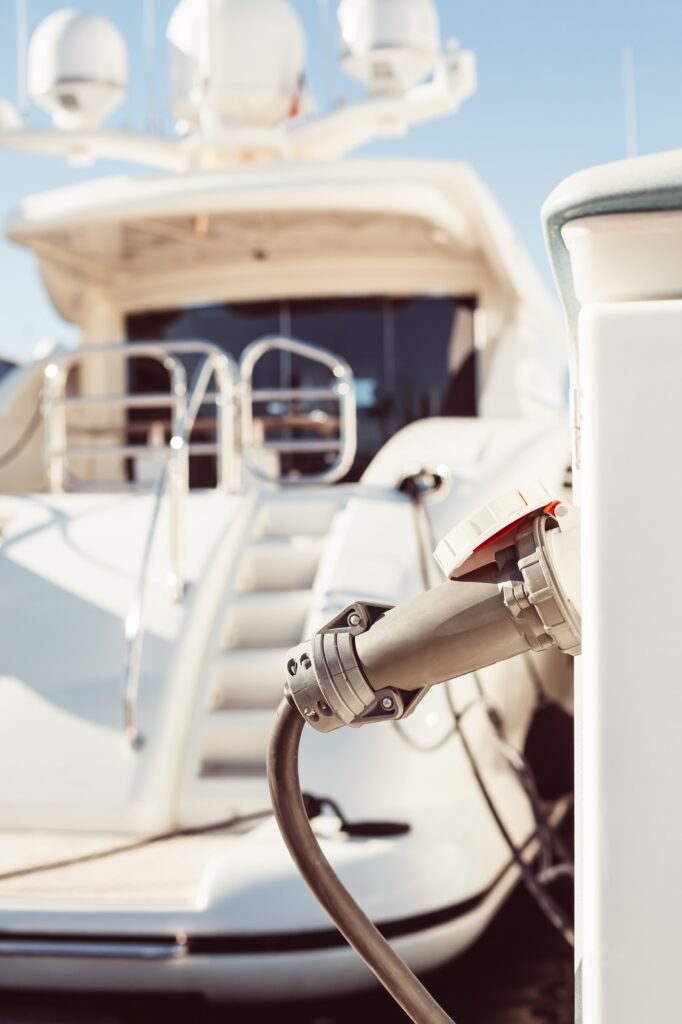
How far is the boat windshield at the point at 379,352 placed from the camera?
593 cm

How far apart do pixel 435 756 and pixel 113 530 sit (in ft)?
4.71

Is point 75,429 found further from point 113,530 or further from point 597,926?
point 597,926

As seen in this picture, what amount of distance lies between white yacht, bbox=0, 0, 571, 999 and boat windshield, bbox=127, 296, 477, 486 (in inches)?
0.5

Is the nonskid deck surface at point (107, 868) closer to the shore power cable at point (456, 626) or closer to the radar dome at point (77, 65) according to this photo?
the shore power cable at point (456, 626)

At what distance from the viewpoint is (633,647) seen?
0.62 metres

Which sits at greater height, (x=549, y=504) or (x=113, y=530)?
(x=549, y=504)

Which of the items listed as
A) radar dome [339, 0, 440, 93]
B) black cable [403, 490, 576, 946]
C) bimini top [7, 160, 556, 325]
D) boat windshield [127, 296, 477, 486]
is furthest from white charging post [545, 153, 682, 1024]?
radar dome [339, 0, 440, 93]

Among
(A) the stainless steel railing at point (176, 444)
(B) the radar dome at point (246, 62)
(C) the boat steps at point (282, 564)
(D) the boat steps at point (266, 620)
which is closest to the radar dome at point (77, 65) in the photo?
(B) the radar dome at point (246, 62)

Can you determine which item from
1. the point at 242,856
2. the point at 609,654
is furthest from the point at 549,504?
the point at 242,856

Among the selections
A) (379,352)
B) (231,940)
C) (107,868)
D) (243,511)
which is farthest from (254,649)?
(379,352)

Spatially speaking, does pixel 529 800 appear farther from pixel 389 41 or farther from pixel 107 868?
pixel 389 41

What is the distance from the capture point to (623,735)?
63cm

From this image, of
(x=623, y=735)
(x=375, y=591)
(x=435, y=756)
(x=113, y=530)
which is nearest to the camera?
(x=623, y=735)

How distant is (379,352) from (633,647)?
540 centimetres
